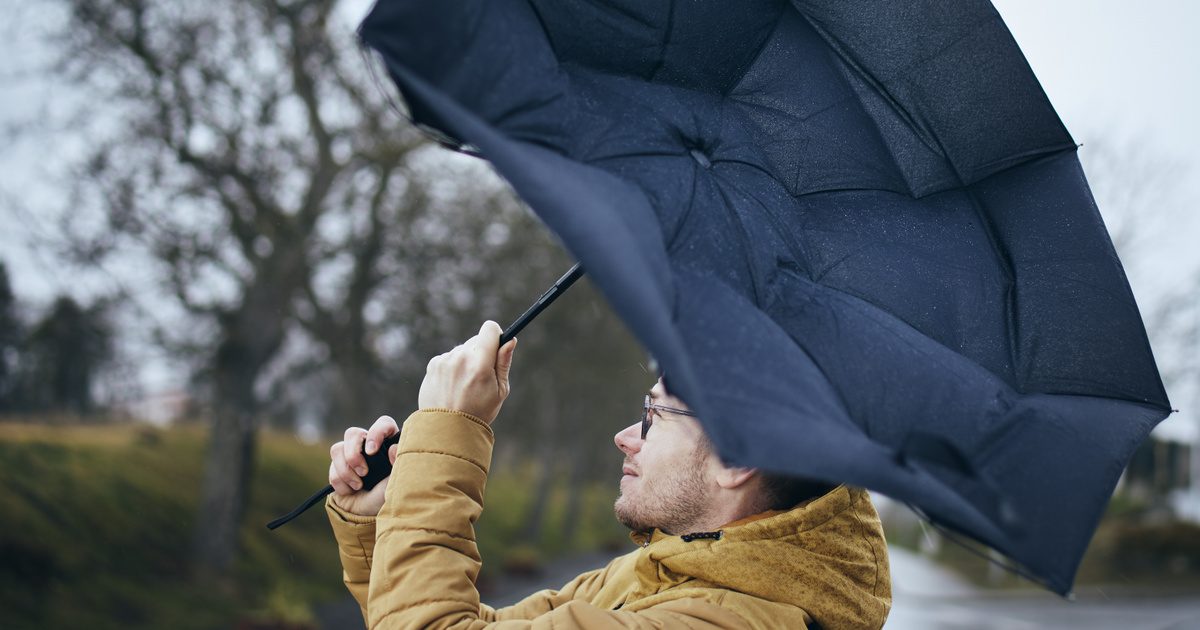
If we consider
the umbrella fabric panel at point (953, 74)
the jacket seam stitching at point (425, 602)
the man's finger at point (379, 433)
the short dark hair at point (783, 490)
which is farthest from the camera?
the short dark hair at point (783, 490)

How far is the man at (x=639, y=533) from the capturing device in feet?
6.53

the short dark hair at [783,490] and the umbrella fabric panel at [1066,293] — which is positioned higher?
the umbrella fabric panel at [1066,293]

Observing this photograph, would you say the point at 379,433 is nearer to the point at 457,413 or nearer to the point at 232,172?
the point at 457,413

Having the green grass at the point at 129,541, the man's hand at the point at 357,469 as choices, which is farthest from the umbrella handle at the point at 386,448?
the green grass at the point at 129,541

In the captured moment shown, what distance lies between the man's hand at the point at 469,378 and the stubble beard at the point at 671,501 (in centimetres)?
56

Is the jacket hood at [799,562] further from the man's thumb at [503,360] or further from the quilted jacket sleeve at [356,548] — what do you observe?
the man's thumb at [503,360]

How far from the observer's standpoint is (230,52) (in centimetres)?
1423

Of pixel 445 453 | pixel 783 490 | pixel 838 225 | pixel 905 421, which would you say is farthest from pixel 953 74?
pixel 445 453

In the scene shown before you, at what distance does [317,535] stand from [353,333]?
5.91 meters

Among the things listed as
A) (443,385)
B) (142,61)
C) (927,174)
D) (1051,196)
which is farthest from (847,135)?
(142,61)

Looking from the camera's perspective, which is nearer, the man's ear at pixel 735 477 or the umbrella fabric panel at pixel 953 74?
the umbrella fabric panel at pixel 953 74

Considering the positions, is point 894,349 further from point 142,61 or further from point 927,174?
point 142,61

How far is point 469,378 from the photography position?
2.10 meters

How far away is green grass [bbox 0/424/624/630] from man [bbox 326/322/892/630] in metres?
11.5
